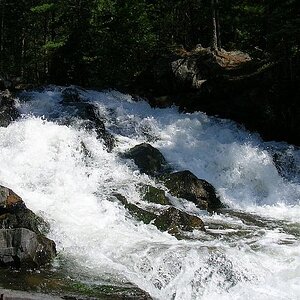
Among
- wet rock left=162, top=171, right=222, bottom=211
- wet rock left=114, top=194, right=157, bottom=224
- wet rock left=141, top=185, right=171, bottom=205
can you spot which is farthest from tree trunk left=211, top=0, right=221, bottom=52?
wet rock left=114, top=194, right=157, bottom=224

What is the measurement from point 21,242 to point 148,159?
7937 millimetres

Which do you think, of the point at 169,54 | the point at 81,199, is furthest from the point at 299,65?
the point at 81,199

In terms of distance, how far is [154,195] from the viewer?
1445 cm

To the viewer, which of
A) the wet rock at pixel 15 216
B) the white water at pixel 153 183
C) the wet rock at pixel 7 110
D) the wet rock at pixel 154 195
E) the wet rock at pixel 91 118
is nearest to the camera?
the white water at pixel 153 183

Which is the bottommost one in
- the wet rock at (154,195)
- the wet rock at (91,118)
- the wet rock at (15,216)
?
the wet rock at (154,195)

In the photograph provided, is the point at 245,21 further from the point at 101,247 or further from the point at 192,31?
the point at 101,247

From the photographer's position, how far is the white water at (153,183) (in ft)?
30.7

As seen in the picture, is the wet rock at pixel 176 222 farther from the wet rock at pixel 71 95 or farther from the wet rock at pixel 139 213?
the wet rock at pixel 71 95

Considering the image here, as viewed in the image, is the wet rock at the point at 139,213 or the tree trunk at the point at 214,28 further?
the tree trunk at the point at 214,28

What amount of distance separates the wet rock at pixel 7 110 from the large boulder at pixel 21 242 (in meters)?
7.97

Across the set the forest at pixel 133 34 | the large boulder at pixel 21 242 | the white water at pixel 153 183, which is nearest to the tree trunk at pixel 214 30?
the forest at pixel 133 34

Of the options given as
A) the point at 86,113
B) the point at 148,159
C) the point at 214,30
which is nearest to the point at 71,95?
the point at 86,113

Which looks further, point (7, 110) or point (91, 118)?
point (91, 118)

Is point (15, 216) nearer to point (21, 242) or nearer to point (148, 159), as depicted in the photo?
point (21, 242)
